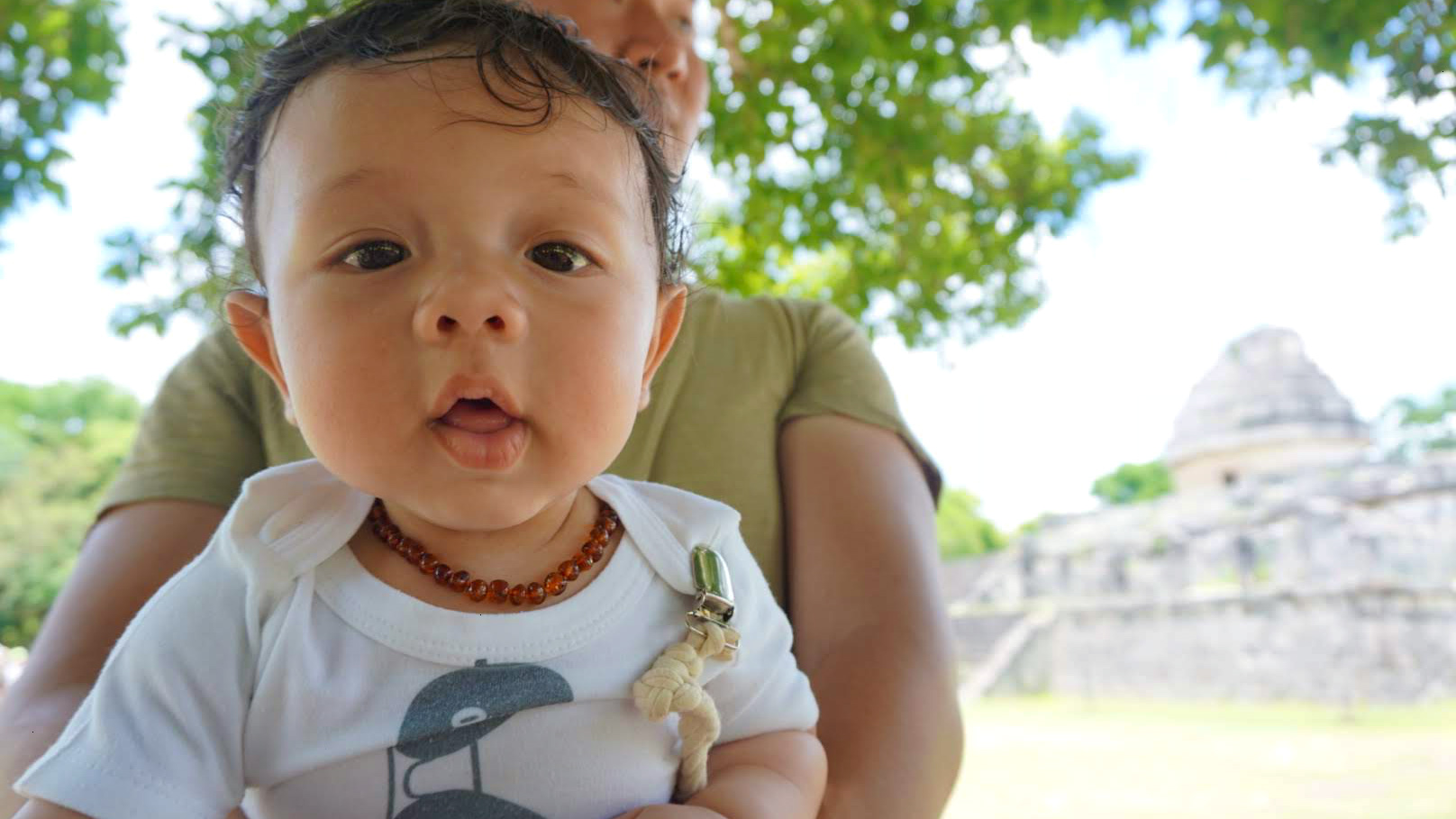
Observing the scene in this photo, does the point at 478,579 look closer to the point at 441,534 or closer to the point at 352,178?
the point at 441,534

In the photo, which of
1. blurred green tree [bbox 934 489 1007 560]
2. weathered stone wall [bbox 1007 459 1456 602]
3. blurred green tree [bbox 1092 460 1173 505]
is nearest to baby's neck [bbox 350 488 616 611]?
weathered stone wall [bbox 1007 459 1456 602]

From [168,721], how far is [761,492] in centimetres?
72

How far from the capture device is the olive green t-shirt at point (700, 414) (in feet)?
4.48

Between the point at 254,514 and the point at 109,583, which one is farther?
the point at 109,583

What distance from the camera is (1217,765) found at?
1052cm

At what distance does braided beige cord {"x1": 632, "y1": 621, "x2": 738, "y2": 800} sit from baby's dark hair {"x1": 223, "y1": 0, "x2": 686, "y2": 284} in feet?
1.00

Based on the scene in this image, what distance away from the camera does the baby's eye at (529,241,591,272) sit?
86 cm

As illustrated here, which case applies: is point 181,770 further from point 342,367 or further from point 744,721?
point 744,721

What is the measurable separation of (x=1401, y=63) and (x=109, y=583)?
4.75 m

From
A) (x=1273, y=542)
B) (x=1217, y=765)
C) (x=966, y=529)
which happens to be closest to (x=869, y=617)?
(x=1217, y=765)

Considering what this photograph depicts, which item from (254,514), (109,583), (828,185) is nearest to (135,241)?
(828,185)

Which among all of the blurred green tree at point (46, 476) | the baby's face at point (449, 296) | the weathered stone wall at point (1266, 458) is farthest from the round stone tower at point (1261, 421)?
the baby's face at point (449, 296)

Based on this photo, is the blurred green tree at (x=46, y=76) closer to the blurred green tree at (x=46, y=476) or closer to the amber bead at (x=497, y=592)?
the amber bead at (x=497, y=592)

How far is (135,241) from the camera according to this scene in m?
5.43
